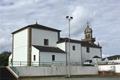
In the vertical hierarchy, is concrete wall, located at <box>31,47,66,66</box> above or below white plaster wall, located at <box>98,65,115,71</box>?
above

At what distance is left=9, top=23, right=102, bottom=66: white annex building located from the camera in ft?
164

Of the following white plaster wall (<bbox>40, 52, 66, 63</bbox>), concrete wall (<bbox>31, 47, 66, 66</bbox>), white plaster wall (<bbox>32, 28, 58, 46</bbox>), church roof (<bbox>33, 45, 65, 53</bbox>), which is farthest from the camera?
white plaster wall (<bbox>32, 28, 58, 46</bbox>)

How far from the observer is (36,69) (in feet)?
139

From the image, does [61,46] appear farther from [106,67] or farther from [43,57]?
[106,67]

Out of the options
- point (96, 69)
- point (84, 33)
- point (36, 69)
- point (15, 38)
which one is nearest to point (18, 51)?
point (15, 38)

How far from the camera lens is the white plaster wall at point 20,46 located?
5280 cm

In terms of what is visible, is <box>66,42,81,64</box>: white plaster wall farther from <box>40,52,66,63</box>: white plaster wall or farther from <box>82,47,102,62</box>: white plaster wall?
<box>40,52,66,63</box>: white plaster wall

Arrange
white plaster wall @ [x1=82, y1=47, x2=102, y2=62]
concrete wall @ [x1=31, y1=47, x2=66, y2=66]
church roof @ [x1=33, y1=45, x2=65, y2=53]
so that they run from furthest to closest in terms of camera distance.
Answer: white plaster wall @ [x1=82, y1=47, x2=102, y2=62]
church roof @ [x1=33, y1=45, x2=65, y2=53]
concrete wall @ [x1=31, y1=47, x2=66, y2=66]

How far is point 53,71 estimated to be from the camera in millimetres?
44656

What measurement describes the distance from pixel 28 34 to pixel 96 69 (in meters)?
16.4

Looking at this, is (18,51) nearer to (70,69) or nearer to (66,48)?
(66,48)

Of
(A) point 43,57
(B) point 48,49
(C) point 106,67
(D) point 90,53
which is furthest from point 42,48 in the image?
(D) point 90,53

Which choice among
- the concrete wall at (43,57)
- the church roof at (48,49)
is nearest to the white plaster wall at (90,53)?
the church roof at (48,49)

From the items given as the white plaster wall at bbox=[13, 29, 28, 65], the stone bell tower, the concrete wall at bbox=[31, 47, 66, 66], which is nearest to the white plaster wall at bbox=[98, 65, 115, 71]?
the concrete wall at bbox=[31, 47, 66, 66]
